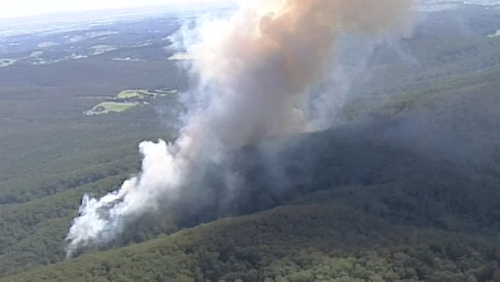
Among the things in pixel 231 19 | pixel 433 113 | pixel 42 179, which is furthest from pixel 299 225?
pixel 42 179

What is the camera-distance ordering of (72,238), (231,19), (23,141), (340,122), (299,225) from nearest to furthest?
(299,225) → (72,238) → (231,19) → (340,122) → (23,141)

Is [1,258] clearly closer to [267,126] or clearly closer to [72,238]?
[72,238]

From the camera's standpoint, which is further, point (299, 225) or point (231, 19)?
point (231, 19)

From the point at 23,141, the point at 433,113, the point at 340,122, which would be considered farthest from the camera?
the point at 23,141
